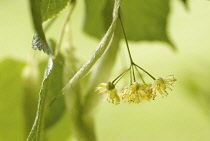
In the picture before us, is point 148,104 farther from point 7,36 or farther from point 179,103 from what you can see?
point 7,36

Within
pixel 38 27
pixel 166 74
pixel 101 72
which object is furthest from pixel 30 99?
pixel 166 74

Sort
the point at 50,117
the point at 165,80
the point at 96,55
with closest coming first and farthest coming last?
1. the point at 96,55
2. the point at 165,80
3. the point at 50,117

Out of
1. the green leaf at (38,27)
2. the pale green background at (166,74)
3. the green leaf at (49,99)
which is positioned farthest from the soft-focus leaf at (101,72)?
the pale green background at (166,74)

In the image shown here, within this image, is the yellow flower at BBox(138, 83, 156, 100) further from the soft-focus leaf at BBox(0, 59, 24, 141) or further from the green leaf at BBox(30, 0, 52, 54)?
the soft-focus leaf at BBox(0, 59, 24, 141)

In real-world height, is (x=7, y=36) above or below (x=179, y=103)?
above

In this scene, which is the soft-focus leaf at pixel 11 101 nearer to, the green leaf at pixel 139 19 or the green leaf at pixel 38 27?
the green leaf at pixel 139 19

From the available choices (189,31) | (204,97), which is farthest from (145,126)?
(189,31)

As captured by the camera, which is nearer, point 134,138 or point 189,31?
point 134,138
